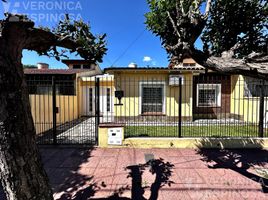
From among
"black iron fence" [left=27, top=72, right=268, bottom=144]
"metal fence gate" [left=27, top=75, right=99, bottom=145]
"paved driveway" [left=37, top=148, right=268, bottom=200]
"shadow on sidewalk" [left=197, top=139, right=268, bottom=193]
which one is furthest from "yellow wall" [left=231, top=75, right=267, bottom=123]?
"metal fence gate" [left=27, top=75, right=99, bottom=145]

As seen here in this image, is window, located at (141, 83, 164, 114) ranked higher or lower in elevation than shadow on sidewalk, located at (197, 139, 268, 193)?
higher

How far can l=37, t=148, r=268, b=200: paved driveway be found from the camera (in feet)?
12.1

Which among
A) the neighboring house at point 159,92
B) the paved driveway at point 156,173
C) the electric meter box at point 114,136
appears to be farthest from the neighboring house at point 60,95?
the electric meter box at point 114,136

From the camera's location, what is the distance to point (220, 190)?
3.77m

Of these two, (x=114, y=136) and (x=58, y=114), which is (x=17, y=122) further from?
(x=58, y=114)

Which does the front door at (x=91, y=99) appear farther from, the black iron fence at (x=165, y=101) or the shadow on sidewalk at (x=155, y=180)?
the shadow on sidewalk at (x=155, y=180)

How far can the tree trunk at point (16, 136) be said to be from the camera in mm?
1891

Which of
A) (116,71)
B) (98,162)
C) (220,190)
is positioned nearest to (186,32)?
(220,190)

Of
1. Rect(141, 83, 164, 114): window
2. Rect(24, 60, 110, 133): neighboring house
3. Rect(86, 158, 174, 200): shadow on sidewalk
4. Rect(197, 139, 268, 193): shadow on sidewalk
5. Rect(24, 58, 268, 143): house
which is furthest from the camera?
Rect(141, 83, 164, 114): window

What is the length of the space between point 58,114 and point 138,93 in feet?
15.9

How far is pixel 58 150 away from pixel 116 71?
6.23m

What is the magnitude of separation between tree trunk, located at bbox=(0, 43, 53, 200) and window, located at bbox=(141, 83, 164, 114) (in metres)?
9.98

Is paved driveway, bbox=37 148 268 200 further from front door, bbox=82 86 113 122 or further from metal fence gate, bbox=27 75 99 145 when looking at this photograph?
front door, bbox=82 86 113 122

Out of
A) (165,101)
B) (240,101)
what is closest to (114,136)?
(165,101)
